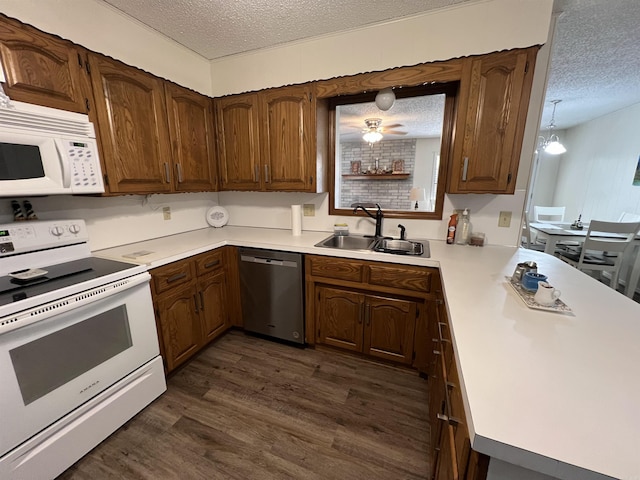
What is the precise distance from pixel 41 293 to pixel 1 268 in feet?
1.18

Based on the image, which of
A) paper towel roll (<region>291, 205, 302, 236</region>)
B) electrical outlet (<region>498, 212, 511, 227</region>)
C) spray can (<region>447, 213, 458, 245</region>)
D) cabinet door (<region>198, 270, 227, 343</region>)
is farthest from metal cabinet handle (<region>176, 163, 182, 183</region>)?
electrical outlet (<region>498, 212, 511, 227</region>)

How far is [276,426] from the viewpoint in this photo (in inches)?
60.0

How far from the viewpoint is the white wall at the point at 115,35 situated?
54.5 inches

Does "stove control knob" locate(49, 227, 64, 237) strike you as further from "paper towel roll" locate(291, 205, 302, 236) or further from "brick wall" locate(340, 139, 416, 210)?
"brick wall" locate(340, 139, 416, 210)

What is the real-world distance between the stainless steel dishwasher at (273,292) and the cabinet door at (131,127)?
0.87 metres

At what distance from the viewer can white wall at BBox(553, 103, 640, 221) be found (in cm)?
374

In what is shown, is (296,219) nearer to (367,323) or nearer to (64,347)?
(367,323)

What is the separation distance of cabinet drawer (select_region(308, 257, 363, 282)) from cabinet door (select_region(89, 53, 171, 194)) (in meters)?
1.29

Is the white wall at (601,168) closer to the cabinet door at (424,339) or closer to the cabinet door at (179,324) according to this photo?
the cabinet door at (424,339)

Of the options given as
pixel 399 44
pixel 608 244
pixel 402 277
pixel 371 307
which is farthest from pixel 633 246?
pixel 399 44

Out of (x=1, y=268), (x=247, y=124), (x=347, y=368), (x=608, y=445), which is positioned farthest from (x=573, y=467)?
(x=247, y=124)

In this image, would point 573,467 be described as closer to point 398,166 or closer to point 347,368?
point 347,368

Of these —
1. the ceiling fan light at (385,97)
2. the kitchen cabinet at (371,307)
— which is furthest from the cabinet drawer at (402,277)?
the ceiling fan light at (385,97)

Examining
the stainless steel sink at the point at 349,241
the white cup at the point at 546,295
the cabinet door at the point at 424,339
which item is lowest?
the cabinet door at the point at 424,339
